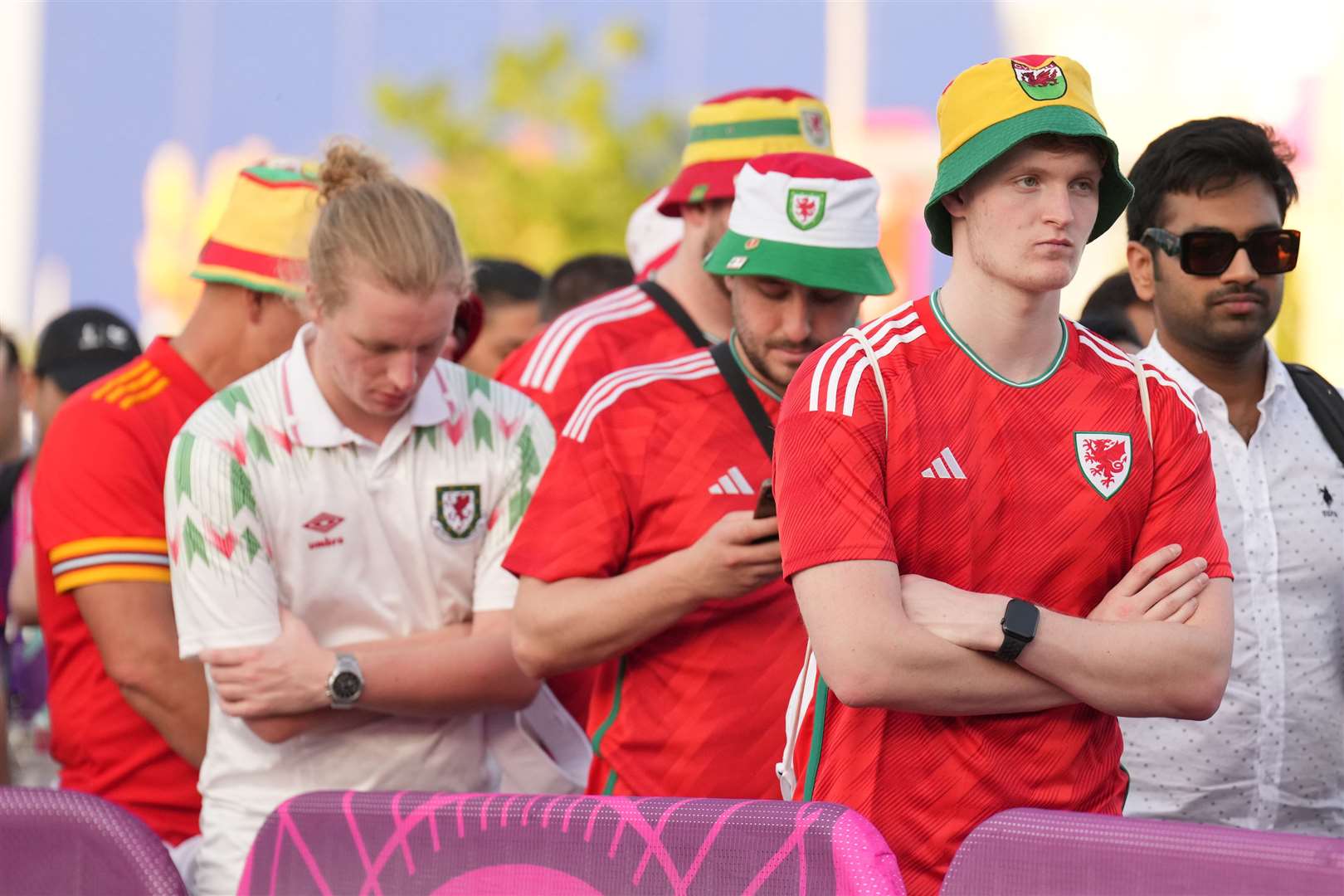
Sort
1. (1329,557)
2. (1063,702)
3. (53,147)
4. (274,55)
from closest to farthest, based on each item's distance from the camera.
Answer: (1063,702) < (1329,557) < (274,55) < (53,147)

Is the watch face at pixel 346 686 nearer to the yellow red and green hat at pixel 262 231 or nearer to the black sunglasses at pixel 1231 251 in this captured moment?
the yellow red and green hat at pixel 262 231

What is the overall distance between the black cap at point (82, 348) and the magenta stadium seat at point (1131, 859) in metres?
4.92

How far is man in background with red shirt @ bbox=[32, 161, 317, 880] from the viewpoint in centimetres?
388

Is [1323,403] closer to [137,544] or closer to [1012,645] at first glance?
[1012,645]

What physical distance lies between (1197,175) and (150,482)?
2430 mm

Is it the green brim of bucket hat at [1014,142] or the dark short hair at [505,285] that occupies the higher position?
the green brim of bucket hat at [1014,142]

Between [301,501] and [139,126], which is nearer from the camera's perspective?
[301,501]

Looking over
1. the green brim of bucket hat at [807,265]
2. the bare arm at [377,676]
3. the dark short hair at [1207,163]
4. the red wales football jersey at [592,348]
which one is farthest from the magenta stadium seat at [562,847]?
the dark short hair at [1207,163]

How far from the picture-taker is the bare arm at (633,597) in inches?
128

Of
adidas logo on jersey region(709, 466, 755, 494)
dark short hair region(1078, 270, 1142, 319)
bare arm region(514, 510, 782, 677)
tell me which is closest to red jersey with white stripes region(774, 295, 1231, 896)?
bare arm region(514, 510, 782, 677)

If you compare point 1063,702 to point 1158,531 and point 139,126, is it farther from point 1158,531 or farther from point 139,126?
point 139,126

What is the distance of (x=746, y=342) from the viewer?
3.76 meters

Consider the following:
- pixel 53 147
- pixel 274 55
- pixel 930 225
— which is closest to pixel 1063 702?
pixel 930 225

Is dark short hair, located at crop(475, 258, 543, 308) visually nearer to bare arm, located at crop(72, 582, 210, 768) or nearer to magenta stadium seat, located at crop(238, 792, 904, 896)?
bare arm, located at crop(72, 582, 210, 768)
